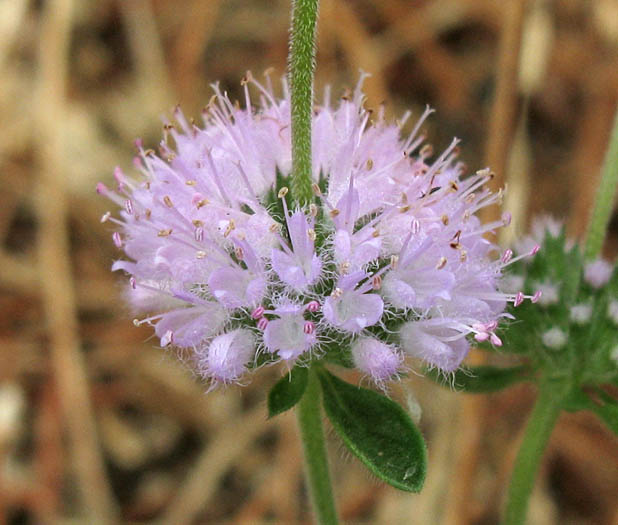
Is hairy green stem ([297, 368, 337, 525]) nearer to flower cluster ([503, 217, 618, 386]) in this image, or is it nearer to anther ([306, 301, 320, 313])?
anther ([306, 301, 320, 313])

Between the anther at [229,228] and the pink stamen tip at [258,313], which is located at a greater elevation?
the anther at [229,228]

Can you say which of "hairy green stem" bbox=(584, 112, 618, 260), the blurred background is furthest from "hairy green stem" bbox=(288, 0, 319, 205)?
the blurred background

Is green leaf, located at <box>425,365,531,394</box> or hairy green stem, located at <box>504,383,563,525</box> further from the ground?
green leaf, located at <box>425,365,531,394</box>

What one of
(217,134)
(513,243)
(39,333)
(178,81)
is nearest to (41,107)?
(178,81)

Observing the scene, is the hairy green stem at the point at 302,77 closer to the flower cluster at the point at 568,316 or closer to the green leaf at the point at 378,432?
the green leaf at the point at 378,432

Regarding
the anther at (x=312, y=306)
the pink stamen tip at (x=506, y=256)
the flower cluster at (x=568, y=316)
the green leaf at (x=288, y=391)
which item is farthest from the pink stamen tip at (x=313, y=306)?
the flower cluster at (x=568, y=316)

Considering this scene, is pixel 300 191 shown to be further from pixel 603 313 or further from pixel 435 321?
pixel 603 313
